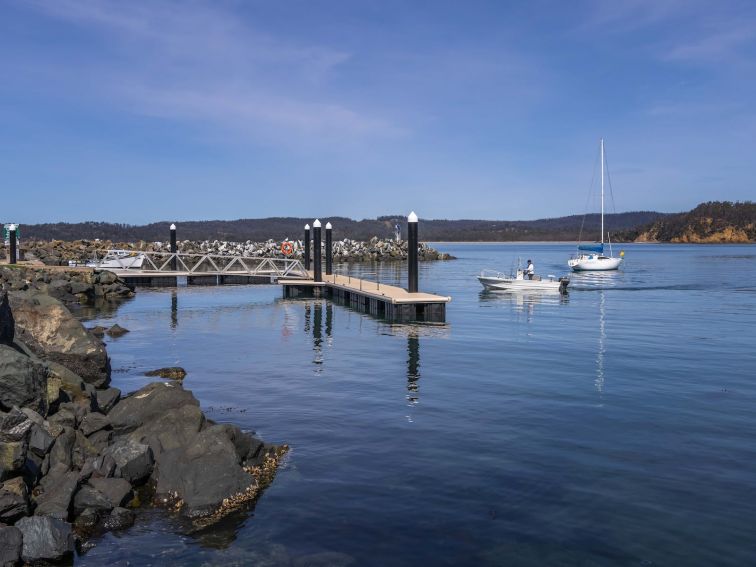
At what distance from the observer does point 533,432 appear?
12484 mm

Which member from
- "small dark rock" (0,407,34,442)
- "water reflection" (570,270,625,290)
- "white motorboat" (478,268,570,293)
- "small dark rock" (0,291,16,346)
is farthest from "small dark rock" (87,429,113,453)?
"water reflection" (570,270,625,290)

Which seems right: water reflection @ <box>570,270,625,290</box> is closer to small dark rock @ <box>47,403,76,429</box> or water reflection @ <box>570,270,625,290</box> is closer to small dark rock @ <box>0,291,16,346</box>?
small dark rock @ <box>0,291,16,346</box>

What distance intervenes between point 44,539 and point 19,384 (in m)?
3.12

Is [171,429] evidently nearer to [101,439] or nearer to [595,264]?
[101,439]

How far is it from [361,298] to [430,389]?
1960 cm

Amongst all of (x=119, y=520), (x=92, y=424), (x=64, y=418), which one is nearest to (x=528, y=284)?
(x=92, y=424)

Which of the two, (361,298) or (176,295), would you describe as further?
(176,295)

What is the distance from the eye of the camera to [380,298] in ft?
103

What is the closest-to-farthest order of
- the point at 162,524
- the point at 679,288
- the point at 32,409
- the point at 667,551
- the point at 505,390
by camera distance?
the point at 667,551 < the point at 162,524 < the point at 32,409 < the point at 505,390 < the point at 679,288

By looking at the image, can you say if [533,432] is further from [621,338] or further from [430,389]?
[621,338]

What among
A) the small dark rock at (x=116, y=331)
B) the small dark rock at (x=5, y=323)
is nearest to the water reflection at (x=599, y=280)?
the small dark rock at (x=116, y=331)

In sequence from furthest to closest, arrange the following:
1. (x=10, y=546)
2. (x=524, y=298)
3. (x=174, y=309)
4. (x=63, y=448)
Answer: (x=524, y=298) → (x=174, y=309) → (x=63, y=448) → (x=10, y=546)

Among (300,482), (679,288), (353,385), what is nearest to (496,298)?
(679,288)

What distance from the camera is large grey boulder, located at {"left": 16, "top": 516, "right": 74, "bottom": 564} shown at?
7.57 metres
